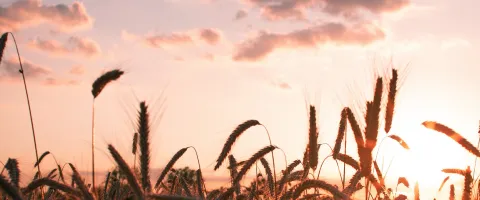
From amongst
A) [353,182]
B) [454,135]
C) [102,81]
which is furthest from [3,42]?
[454,135]

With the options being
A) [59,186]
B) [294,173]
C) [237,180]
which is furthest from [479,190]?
[59,186]

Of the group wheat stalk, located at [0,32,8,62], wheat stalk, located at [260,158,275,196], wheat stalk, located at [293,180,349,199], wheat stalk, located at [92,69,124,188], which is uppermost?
wheat stalk, located at [0,32,8,62]

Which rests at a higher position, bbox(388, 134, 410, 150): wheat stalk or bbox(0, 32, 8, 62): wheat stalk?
bbox(0, 32, 8, 62): wheat stalk

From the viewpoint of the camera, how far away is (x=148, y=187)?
210 inches

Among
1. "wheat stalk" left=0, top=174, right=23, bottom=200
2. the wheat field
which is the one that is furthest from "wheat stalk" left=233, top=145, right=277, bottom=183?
"wheat stalk" left=0, top=174, right=23, bottom=200

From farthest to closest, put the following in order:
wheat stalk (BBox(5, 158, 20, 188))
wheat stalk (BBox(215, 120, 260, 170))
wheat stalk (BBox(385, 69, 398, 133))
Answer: wheat stalk (BBox(215, 120, 260, 170))
wheat stalk (BBox(385, 69, 398, 133))
wheat stalk (BBox(5, 158, 20, 188))

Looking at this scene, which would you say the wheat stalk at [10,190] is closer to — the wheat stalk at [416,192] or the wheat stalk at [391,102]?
the wheat stalk at [391,102]

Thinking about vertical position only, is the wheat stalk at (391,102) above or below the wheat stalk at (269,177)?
above

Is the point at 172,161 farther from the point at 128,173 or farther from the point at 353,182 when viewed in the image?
the point at 128,173

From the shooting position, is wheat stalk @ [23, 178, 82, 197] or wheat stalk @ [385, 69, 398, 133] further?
wheat stalk @ [385, 69, 398, 133]

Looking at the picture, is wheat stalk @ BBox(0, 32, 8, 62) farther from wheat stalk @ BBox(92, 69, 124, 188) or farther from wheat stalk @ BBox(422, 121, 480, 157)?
wheat stalk @ BBox(422, 121, 480, 157)

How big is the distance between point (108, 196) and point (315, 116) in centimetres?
339

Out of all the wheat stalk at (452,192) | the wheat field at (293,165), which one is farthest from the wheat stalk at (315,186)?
the wheat stalk at (452,192)

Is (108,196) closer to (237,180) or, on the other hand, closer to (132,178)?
(237,180)
